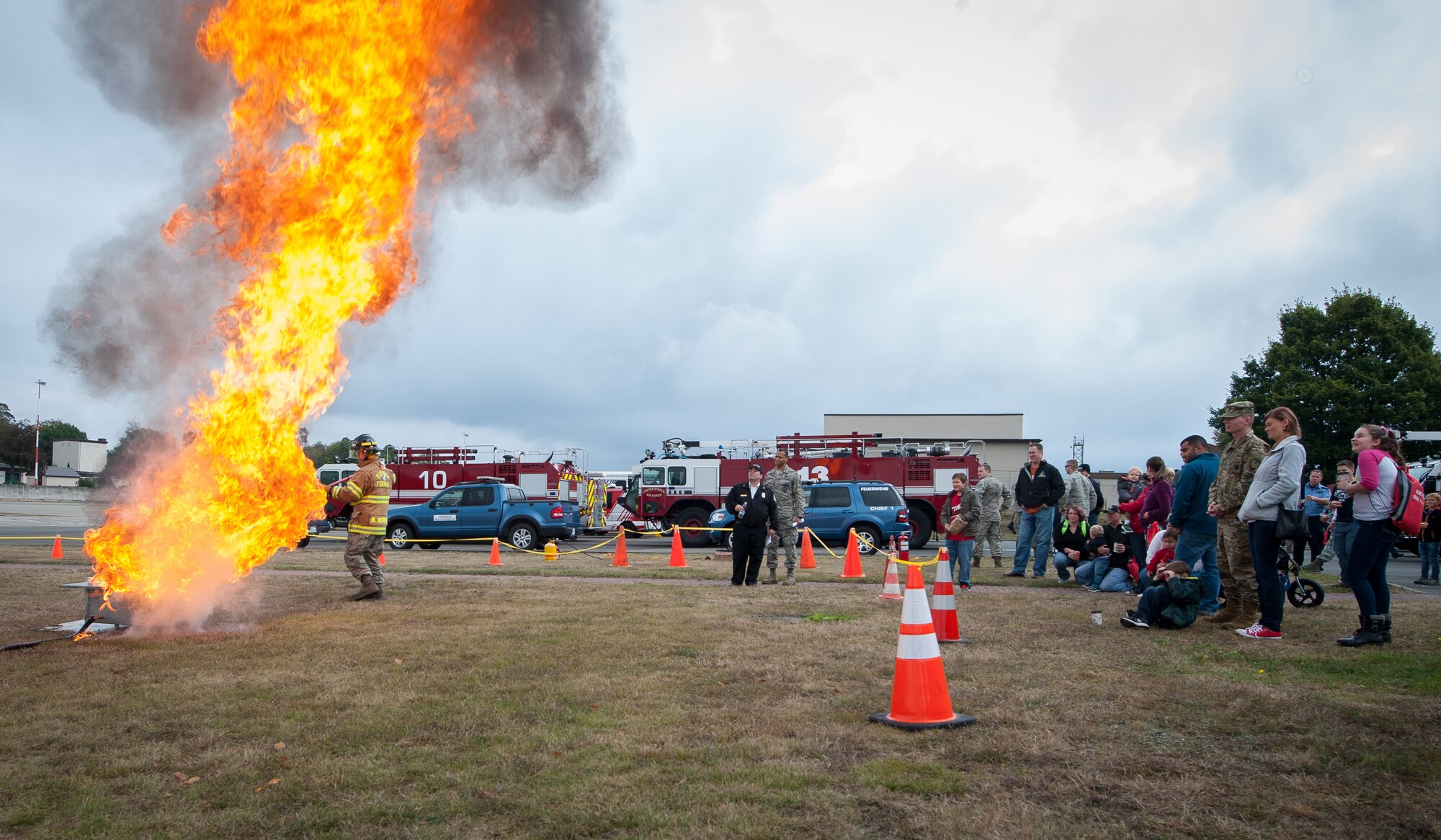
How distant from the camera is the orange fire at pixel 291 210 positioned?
27.4 feet

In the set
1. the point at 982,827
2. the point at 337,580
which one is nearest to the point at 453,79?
the point at 337,580

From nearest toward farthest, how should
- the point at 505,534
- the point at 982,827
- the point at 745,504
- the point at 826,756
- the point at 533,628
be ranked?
the point at 982,827 < the point at 826,756 < the point at 533,628 < the point at 745,504 < the point at 505,534

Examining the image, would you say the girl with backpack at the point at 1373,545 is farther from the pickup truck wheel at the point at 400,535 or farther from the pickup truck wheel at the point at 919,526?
the pickup truck wheel at the point at 400,535

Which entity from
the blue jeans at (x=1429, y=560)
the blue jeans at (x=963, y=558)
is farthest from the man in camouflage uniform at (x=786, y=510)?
the blue jeans at (x=1429, y=560)

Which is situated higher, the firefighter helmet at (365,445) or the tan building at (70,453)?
the tan building at (70,453)

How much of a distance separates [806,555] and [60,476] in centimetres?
8030

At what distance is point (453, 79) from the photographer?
29.8ft

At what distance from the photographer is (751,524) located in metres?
12.2

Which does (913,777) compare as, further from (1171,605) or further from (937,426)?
(937,426)

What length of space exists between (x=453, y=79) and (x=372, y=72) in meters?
0.75

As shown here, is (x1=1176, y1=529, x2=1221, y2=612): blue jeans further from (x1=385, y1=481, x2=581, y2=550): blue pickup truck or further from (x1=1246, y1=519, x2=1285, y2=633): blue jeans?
(x1=385, y1=481, x2=581, y2=550): blue pickup truck

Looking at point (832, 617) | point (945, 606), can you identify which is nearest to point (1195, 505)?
point (945, 606)

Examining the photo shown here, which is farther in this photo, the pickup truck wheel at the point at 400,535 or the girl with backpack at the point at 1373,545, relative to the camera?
the pickup truck wheel at the point at 400,535

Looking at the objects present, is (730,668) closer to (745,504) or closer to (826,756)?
(826,756)
